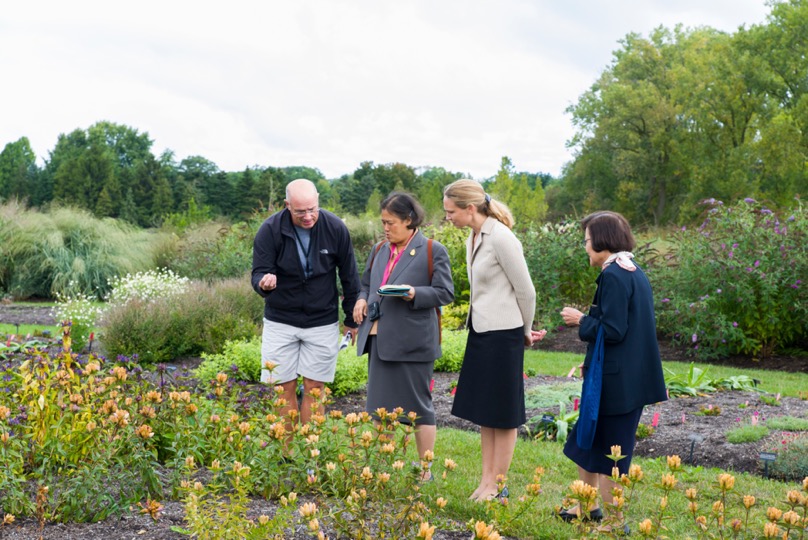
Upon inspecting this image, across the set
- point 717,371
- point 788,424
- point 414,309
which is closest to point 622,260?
point 414,309

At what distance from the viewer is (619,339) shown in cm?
369

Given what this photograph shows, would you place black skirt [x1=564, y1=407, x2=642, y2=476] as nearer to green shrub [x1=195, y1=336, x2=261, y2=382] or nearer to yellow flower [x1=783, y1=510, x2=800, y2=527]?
yellow flower [x1=783, y1=510, x2=800, y2=527]

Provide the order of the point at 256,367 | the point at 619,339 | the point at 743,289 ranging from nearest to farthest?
1. the point at 619,339
2. the point at 256,367
3. the point at 743,289

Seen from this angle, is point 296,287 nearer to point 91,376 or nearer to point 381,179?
point 91,376

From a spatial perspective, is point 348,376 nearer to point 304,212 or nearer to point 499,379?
point 304,212

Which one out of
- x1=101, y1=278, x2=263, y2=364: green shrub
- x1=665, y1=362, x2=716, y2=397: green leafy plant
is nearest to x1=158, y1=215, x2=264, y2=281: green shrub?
x1=101, y1=278, x2=263, y2=364: green shrub

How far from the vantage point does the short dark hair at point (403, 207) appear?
4.49 metres

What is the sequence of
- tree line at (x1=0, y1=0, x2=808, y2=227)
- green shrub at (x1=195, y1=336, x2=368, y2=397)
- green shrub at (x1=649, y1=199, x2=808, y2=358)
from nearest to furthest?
green shrub at (x1=195, y1=336, x2=368, y2=397) → green shrub at (x1=649, y1=199, x2=808, y2=358) → tree line at (x1=0, y1=0, x2=808, y2=227)

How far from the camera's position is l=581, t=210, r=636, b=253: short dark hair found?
3797mm

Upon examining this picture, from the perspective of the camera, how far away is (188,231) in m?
19.6

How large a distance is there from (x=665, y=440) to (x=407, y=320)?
245 cm

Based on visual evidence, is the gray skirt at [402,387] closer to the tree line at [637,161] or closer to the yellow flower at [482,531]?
the yellow flower at [482,531]

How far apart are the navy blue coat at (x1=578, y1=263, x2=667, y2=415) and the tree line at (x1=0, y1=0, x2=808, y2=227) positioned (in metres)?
14.6

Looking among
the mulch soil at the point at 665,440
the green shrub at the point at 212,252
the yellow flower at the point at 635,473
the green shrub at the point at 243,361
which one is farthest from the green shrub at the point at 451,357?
the yellow flower at the point at 635,473
